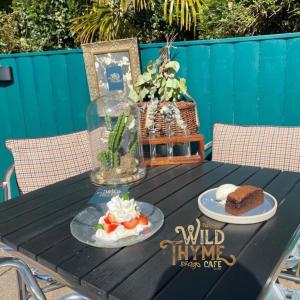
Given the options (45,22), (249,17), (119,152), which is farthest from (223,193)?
(45,22)

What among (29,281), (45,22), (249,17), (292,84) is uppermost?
(45,22)

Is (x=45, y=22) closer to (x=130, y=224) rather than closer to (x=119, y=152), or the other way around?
(x=119, y=152)

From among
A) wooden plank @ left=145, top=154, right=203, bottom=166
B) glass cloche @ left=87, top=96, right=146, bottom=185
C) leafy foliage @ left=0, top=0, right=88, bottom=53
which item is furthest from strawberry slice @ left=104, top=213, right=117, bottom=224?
leafy foliage @ left=0, top=0, right=88, bottom=53

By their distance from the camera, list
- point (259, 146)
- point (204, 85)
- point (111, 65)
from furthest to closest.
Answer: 1. point (111, 65)
2. point (204, 85)
3. point (259, 146)

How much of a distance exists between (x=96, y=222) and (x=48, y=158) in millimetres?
1123

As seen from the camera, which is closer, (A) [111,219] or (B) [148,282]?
(B) [148,282]

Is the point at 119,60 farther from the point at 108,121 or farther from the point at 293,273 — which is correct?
the point at 293,273

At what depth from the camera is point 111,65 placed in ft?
9.91

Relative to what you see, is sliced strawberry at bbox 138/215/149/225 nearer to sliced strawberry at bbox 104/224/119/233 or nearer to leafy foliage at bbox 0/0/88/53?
sliced strawberry at bbox 104/224/119/233

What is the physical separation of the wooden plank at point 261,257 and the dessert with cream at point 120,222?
0.36 meters

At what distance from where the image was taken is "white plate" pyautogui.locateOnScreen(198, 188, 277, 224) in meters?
1.24

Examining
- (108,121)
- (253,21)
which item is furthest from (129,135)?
(253,21)

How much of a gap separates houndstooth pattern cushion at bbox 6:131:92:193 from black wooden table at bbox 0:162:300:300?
54 cm

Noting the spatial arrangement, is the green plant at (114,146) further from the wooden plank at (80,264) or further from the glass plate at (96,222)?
the wooden plank at (80,264)
